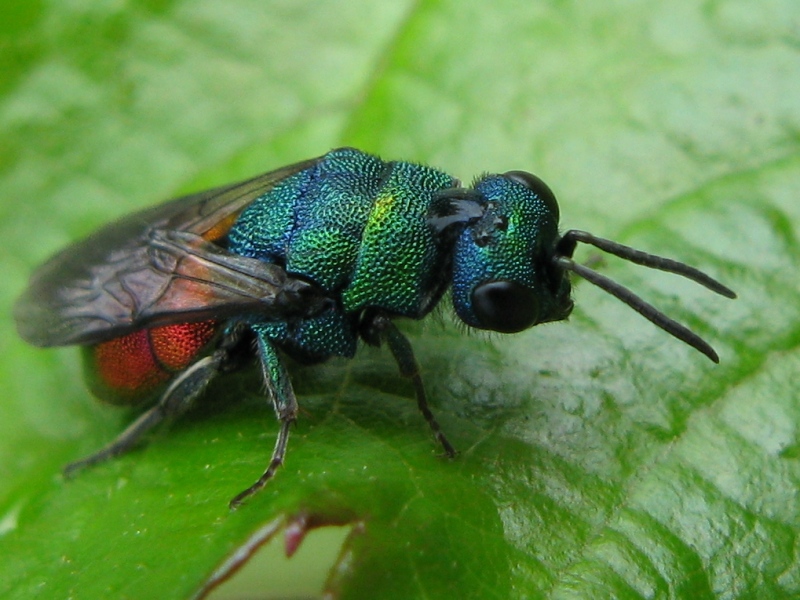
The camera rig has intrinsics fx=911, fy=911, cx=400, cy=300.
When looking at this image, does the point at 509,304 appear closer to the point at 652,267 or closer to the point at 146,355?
the point at 652,267

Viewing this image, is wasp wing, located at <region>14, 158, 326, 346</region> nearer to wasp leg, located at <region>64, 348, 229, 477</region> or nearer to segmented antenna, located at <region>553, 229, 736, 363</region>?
wasp leg, located at <region>64, 348, 229, 477</region>

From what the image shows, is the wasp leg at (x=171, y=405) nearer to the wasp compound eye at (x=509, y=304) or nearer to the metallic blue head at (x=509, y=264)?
the metallic blue head at (x=509, y=264)

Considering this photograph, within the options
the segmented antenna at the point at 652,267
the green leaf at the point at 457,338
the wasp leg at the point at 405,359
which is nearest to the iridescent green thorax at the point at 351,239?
the wasp leg at the point at 405,359

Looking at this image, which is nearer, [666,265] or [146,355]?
[666,265]

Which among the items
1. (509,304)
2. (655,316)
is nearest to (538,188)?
(509,304)

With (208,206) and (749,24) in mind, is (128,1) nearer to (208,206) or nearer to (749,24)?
(208,206)

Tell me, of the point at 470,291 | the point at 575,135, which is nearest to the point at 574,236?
the point at 470,291
